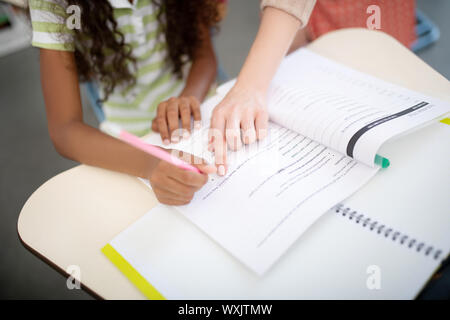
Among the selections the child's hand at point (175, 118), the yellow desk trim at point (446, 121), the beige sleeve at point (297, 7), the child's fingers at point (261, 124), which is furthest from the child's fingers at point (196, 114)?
the yellow desk trim at point (446, 121)

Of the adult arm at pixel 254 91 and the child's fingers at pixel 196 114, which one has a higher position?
the adult arm at pixel 254 91

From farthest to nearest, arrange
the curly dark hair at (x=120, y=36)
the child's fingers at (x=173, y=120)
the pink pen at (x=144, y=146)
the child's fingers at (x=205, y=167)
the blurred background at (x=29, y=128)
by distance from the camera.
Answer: the blurred background at (x=29, y=128)
the curly dark hair at (x=120, y=36)
the child's fingers at (x=173, y=120)
the child's fingers at (x=205, y=167)
the pink pen at (x=144, y=146)

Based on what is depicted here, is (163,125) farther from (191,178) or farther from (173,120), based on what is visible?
(191,178)

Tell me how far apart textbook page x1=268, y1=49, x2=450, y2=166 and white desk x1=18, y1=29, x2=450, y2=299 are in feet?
0.22

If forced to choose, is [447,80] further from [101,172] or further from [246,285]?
[101,172]

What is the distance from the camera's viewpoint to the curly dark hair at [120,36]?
68 cm

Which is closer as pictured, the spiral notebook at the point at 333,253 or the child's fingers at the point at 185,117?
the spiral notebook at the point at 333,253

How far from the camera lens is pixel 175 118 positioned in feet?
1.90

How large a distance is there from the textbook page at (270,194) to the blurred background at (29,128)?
347 mm

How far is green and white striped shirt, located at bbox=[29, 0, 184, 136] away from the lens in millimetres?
623

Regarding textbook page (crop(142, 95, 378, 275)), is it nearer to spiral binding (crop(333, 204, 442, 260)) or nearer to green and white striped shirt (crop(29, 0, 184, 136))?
spiral binding (crop(333, 204, 442, 260))

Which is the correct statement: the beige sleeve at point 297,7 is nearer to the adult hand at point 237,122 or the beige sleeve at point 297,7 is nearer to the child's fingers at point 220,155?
the adult hand at point 237,122

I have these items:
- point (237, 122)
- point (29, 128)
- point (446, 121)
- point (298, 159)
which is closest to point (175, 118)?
point (237, 122)

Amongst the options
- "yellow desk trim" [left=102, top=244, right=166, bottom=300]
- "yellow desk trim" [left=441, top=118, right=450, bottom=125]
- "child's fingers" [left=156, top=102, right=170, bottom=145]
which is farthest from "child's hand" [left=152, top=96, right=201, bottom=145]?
"yellow desk trim" [left=441, top=118, right=450, bottom=125]
